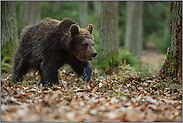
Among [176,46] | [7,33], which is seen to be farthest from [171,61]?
[7,33]

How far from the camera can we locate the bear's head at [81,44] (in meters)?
6.23

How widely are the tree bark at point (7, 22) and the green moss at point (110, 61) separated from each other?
389 centimetres

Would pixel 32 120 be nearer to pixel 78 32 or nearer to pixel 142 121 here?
pixel 142 121

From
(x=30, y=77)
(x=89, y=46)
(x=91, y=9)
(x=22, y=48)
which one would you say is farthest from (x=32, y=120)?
(x=91, y=9)

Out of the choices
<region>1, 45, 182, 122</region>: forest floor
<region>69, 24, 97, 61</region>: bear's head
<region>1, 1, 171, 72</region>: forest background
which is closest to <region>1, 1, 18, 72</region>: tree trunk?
<region>69, 24, 97, 61</region>: bear's head

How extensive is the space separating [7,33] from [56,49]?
331 centimetres

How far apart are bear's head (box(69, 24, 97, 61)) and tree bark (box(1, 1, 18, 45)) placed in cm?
363

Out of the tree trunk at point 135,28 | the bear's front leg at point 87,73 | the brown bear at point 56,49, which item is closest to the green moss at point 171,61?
the brown bear at point 56,49

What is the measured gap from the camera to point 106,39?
8.26 m

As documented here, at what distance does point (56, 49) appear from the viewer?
21.0 ft

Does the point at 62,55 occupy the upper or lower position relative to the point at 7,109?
upper

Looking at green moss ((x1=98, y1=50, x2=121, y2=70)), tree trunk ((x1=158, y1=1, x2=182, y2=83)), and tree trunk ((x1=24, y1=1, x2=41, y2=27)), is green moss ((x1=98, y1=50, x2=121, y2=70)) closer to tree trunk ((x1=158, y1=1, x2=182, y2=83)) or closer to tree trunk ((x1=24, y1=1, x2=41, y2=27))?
tree trunk ((x1=158, y1=1, x2=182, y2=83))

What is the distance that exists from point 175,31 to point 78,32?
278 centimetres

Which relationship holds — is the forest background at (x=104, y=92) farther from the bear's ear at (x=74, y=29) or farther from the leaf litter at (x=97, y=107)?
the bear's ear at (x=74, y=29)
